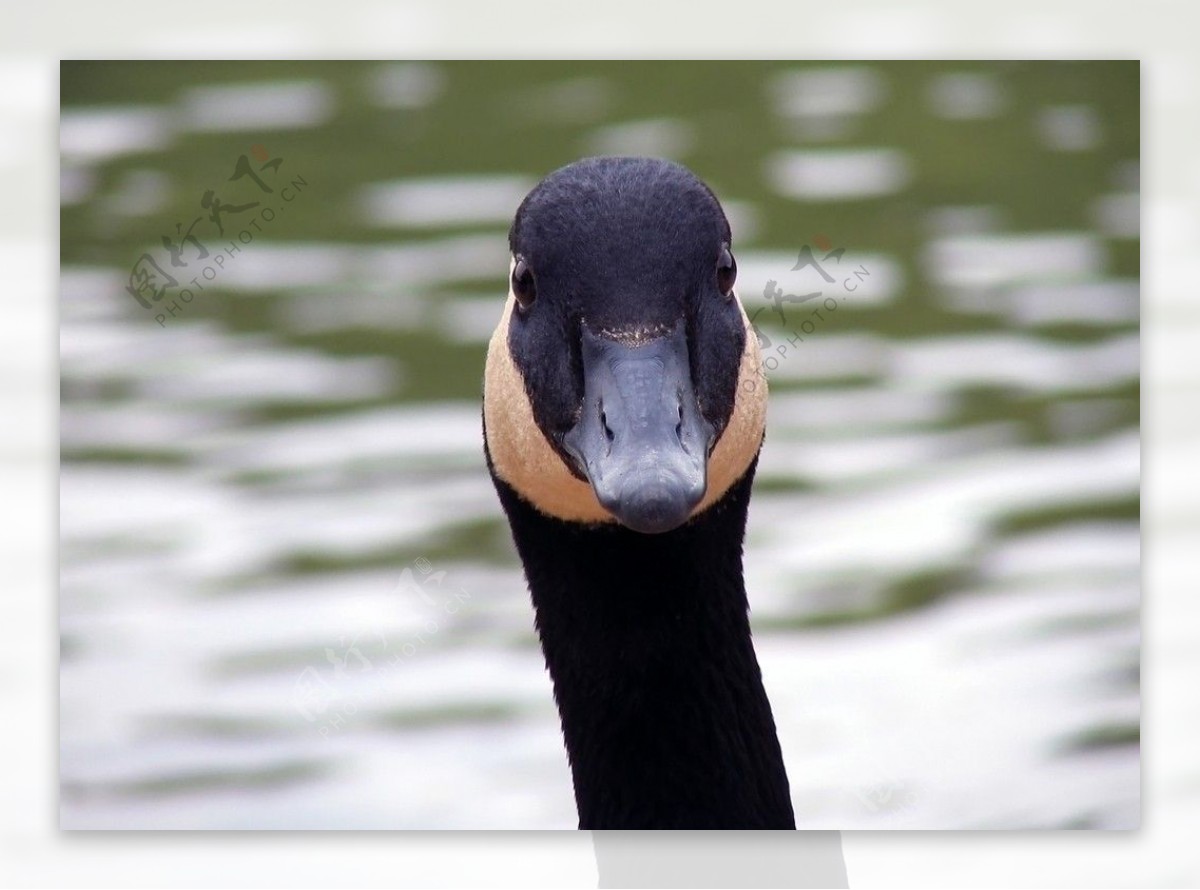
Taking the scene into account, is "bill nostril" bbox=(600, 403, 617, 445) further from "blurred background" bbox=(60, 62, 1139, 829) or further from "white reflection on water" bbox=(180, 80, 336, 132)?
"white reflection on water" bbox=(180, 80, 336, 132)

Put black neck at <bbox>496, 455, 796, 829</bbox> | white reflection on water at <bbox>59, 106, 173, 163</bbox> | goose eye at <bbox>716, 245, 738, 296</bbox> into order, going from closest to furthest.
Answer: goose eye at <bbox>716, 245, 738, 296</bbox> → black neck at <bbox>496, 455, 796, 829</bbox> → white reflection on water at <bbox>59, 106, 173, 163</bbox>

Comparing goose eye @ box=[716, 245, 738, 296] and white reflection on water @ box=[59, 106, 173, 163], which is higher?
white reflection on water @ box=[59, 106, 173, 163]

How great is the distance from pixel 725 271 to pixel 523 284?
15.7 inches

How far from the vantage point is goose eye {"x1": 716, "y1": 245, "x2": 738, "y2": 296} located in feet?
16.1

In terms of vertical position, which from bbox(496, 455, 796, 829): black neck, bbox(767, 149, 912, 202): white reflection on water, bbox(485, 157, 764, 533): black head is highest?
bbox(767, 149, 912, 202): white reflection on water

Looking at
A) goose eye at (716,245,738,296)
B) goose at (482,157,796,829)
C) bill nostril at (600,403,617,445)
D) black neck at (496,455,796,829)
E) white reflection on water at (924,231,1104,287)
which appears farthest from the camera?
white reflection on water at (924,231,1104,287)

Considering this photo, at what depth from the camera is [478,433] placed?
689 centimetres

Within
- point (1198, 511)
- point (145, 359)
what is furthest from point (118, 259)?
point (1198, 511)

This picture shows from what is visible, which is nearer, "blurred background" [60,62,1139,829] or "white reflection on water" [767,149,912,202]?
"blurred background" [60,62,1139,829]

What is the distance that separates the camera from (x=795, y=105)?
6.05 metres

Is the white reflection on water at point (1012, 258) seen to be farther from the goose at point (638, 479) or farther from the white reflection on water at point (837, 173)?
the goose at point (638, 479)

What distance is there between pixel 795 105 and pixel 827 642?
4.83ft

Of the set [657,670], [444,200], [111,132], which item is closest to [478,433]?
[444,200]

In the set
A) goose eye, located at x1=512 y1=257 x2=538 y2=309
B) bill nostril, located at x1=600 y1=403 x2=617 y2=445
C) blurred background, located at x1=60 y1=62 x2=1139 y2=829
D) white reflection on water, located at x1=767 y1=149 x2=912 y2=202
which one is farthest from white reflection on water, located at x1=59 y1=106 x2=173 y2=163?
bill nostril, located at x1=600 y1=403 x2=617 y2=445
